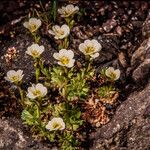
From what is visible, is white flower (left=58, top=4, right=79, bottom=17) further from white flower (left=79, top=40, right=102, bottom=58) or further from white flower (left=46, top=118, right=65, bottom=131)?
white flower (left=46, top=118, right=65, bottom=131)

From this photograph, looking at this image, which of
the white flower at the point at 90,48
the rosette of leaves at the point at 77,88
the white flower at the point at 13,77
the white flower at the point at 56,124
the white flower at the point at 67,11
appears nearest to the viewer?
the white flower at the point at 56,124

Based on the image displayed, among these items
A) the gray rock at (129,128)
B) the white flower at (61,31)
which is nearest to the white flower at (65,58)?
the white flower at (61,31)

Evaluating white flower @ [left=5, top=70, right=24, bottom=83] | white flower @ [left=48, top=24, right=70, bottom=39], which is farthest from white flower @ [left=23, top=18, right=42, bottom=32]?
white flower @ [left=5, top=70, right=24, bottom=83]

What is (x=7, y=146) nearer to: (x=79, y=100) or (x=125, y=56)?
(x=79, y=100)

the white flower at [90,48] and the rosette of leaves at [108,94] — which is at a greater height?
the white flower at [90,48]

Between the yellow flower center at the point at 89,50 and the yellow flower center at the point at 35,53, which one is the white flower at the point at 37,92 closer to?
the yellow flower center at the point at 35,53

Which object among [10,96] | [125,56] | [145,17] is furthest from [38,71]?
[145,17]

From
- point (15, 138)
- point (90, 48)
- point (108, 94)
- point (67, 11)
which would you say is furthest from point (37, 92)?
point (67, 11)
